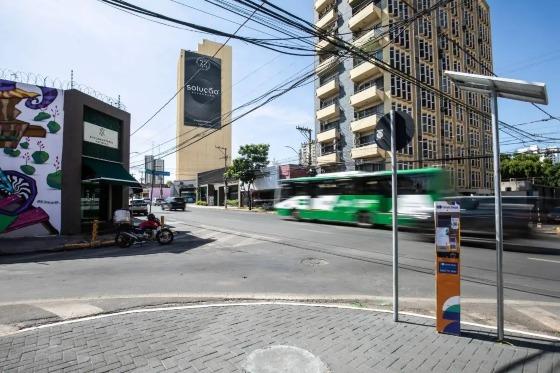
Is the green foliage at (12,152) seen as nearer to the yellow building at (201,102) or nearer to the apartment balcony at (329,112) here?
the apartment balcony at (329,112)

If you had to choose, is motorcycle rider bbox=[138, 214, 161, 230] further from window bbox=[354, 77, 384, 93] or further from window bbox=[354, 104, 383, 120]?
window bbox=[354, 77, 384, 93]

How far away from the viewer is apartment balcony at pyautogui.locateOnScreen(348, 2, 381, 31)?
34250 millimetres

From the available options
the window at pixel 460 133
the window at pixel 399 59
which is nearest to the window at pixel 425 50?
the window at pixel 399 59

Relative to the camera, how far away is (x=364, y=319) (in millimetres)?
4969

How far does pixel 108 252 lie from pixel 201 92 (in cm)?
6801

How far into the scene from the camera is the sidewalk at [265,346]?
3582 millimetres

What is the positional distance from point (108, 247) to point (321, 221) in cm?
1469

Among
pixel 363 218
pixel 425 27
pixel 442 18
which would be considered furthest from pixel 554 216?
pixel 442 18

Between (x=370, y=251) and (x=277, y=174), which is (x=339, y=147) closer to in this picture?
(x=277, y=174)

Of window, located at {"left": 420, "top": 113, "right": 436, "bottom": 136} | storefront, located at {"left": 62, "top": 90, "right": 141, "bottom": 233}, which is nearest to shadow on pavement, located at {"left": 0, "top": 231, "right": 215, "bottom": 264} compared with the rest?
storefront, located at {"left": 62, "top": 90, "right": 141, "bottom": 233}

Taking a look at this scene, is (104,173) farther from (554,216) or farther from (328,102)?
(328,102)

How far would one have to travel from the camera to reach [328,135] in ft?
130

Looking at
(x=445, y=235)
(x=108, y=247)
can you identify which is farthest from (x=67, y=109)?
(x=445, y=235)

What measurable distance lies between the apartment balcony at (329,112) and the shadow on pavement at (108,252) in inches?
1128
